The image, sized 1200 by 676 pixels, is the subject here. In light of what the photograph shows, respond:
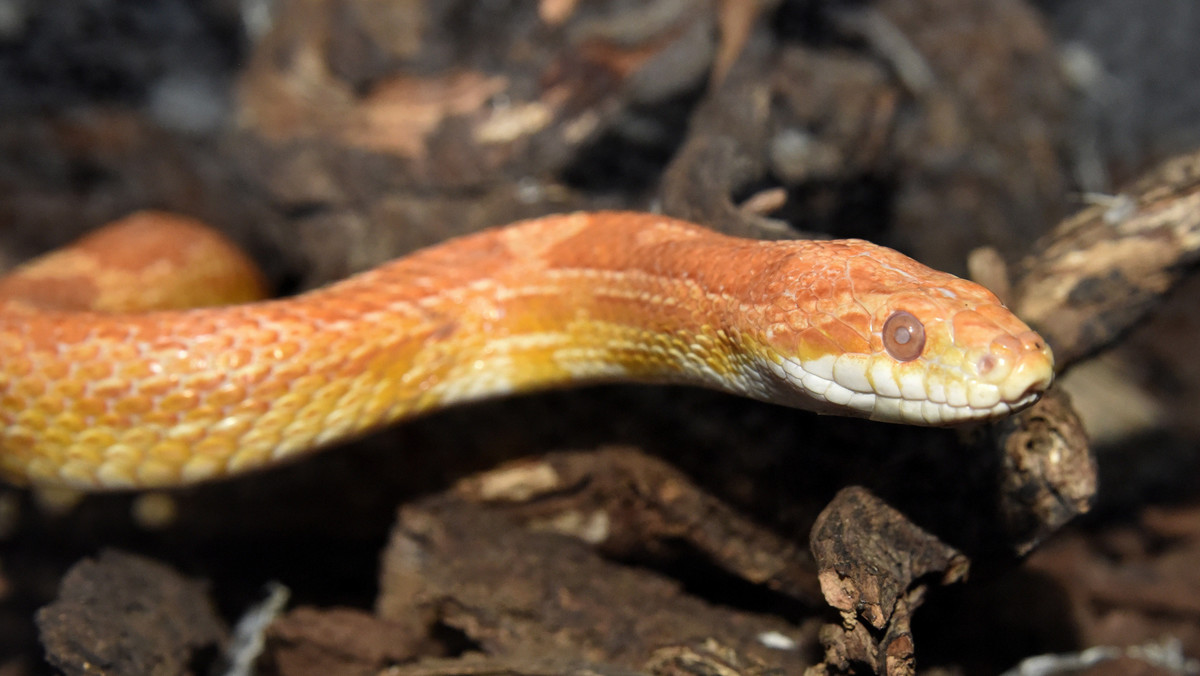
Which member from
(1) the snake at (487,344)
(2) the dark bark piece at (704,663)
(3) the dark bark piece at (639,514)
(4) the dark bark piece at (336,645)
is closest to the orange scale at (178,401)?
(1) the snake at (487,344)

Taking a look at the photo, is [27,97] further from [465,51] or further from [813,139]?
[813,139]

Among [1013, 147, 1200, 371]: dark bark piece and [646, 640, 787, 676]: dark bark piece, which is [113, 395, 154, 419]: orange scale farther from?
[1013, 147, 1200, 371]: dark bark piece

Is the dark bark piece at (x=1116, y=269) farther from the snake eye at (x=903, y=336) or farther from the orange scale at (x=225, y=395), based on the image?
the orange scale at (x=225, y=395)

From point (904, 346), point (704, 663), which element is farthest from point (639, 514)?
point (904, 346)

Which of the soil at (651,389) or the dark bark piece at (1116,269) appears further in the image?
the dark bark piece at (1116,269)

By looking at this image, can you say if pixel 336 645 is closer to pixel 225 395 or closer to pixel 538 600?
pixel 538 600

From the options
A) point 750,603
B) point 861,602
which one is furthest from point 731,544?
point 861,602
